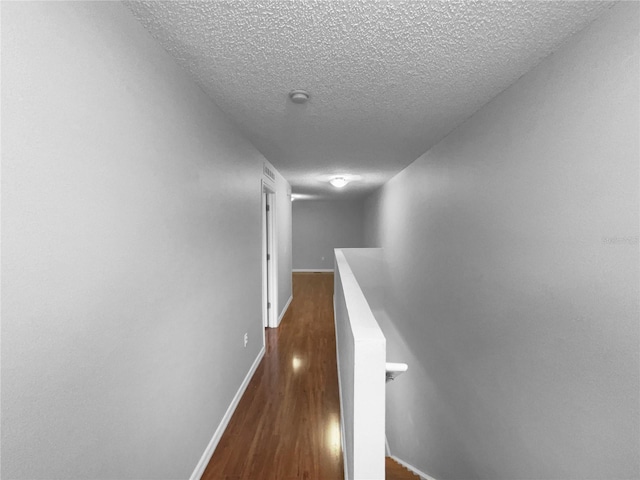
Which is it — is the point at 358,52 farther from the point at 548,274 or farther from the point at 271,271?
the point at 271,271

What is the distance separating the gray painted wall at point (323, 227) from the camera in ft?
33.3

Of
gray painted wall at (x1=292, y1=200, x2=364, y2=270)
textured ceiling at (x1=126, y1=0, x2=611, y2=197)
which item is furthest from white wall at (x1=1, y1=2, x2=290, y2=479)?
gray painted wall at (x1=292, y1=200, x2=364, y2=270)

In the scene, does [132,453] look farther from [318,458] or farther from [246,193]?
[246,193]

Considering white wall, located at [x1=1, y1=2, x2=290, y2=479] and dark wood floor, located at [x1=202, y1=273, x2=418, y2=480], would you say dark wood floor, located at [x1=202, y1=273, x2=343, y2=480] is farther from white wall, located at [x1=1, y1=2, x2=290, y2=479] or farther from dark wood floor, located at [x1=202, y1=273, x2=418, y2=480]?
white wall, located at [x1=1, y1=2, x2=290, y2=479]

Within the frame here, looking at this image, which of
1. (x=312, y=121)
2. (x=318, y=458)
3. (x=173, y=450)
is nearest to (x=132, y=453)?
(x=173, y=450)

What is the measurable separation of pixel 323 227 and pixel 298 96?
27.0 ft

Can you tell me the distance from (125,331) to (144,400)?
0.38m

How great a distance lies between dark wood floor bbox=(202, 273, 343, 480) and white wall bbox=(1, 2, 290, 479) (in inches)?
15.1

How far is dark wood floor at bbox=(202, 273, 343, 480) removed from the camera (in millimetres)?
2008

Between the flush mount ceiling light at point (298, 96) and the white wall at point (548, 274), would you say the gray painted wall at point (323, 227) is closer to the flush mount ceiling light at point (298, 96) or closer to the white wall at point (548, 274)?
the white wall at point (548, 274)

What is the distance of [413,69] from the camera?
66.7 inches

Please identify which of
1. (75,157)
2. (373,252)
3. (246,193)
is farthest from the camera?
(373,252)

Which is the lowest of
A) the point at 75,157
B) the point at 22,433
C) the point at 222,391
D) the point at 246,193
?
the point at 222,391

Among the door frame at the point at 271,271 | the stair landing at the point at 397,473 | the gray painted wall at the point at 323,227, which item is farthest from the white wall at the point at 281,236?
the gray painted wall at the point at 323,227
